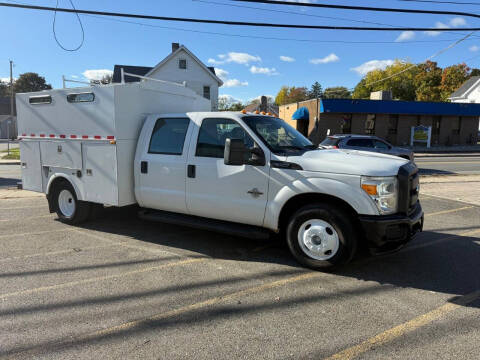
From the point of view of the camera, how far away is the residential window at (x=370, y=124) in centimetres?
2978

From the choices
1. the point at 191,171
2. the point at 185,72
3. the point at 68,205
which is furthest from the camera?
the point at 185,72

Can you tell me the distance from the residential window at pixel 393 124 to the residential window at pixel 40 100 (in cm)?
2953

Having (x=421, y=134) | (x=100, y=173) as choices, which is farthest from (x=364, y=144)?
(x=421, y=134)

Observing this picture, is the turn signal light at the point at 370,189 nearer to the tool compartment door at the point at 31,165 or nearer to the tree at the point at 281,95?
the tool compartment door at the point at 31,165

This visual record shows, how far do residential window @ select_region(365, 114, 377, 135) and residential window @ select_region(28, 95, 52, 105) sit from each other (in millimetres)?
27772

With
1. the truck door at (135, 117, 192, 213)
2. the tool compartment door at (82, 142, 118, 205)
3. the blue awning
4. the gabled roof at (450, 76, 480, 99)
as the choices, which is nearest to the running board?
the truck door at (135, 117, 192, 213)

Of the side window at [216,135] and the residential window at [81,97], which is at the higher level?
the residential window at [81,97]

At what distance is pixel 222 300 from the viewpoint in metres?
3.60

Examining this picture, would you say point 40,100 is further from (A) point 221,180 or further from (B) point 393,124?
(B) point 393,124

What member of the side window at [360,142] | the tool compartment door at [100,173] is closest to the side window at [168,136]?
the tool compartment door at [100,173]

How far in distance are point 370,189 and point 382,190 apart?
0.14 m

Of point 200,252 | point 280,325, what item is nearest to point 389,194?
point 280,325

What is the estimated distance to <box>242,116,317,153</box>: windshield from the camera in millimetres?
4648

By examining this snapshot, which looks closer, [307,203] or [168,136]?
[307,203]
